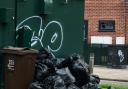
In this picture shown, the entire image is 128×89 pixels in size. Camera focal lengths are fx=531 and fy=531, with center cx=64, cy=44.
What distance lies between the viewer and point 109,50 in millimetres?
26625

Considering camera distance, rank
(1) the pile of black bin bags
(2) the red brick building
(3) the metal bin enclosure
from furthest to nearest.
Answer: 1. (2) the red brick building
2. (1) the pile of black bin bags
3. (3) the metal bin enclosure

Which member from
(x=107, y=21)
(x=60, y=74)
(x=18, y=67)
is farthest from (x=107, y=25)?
(x=18, y=67)

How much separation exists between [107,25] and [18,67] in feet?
66.0

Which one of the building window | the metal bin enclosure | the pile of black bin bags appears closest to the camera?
the metal bin enclosure

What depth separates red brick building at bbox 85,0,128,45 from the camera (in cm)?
2812

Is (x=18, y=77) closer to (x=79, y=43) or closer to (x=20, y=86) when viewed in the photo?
(x=20, y=86)

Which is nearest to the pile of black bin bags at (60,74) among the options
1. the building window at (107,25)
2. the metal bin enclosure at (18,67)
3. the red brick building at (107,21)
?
the metal bin enclosure at (18,67)

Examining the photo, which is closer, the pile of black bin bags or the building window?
the pile of black bin bags

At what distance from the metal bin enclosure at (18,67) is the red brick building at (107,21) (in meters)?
19.2

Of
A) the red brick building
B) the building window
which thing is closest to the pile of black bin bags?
the red brick building

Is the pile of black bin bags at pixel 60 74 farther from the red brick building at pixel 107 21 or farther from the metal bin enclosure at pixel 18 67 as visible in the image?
the red brick building at pixel 107 21

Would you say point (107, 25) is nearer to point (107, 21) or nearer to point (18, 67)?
point (107, 21)

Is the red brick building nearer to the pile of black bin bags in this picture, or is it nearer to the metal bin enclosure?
the pile of black bin bags

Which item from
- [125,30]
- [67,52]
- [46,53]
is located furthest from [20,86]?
[125,30]
